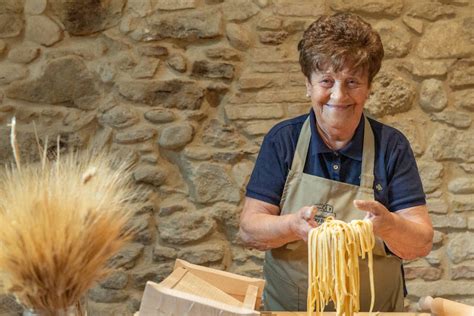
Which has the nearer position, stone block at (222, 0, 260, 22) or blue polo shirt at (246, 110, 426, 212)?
blue polo shirt at (246, 110, 426, 212)

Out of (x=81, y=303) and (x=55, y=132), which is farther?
(x=55, y=132)

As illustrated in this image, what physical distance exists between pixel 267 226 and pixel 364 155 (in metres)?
0.36

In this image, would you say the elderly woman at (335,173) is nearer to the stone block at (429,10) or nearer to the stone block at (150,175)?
the stone block at (150,175)

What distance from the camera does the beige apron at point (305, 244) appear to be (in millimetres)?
1646

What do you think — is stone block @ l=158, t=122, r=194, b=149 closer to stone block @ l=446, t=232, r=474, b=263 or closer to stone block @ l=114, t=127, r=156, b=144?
stone block @ l=114, t=127, r=156, b=144

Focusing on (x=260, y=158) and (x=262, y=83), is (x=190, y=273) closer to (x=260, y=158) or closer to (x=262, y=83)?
(x=260, y=158)

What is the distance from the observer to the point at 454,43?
258 centimetres

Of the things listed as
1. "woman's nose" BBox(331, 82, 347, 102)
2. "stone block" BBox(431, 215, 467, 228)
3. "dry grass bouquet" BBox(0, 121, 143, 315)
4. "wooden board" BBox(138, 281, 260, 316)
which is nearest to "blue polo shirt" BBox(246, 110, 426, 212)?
"woman's nose" BBox(331, 82, 347, 102)

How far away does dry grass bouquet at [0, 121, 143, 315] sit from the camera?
3.10 ft

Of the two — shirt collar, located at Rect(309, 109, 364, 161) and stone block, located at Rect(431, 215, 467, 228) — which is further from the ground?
shirt collar, located at Rect(309, 109, 364, 161)

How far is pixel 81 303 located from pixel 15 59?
1776 mm

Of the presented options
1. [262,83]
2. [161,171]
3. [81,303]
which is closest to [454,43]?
[262,83]

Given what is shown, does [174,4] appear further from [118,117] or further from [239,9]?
[118,117]

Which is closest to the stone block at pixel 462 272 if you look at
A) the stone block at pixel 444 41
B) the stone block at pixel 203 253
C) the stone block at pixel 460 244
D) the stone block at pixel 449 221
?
the stone block at pixel 460 244
